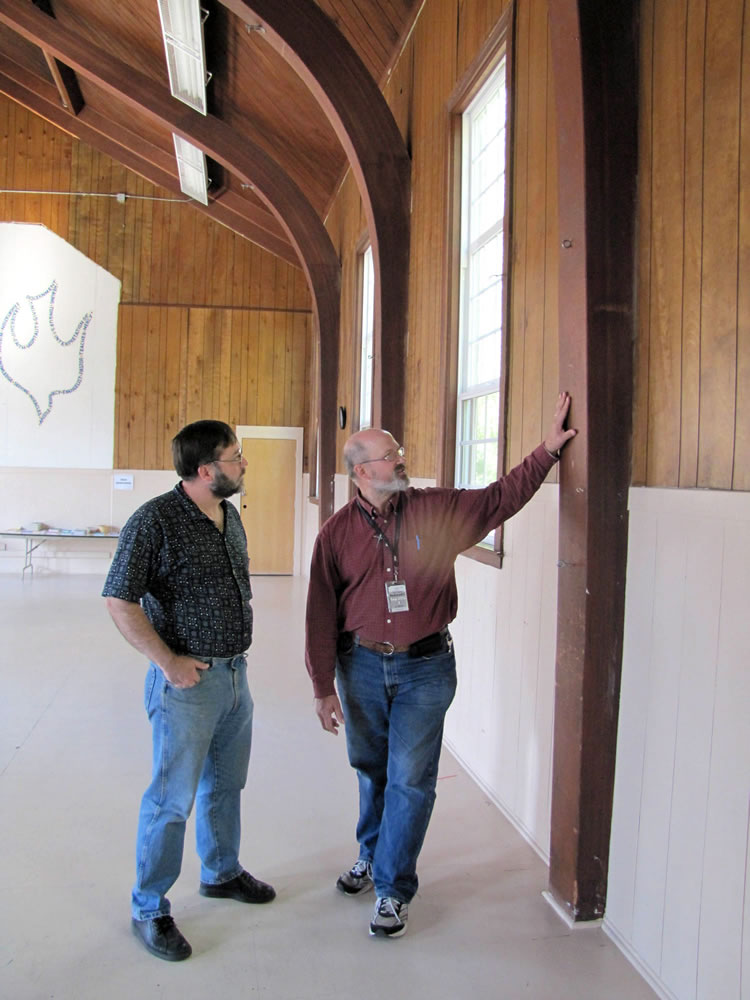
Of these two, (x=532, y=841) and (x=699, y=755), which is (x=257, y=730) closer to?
(x=532, y=841)

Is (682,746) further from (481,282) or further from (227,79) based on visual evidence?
(227,79)

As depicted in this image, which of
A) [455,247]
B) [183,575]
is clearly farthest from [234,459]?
[455,247]

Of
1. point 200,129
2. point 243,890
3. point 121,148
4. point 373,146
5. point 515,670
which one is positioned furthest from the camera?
point 121,148

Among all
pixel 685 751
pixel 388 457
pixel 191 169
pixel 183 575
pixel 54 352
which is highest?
pixel 191 169

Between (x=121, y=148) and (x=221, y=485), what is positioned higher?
(x=121, y=148)

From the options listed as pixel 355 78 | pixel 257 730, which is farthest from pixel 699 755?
pixel 355 78

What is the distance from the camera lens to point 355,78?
4668 mm

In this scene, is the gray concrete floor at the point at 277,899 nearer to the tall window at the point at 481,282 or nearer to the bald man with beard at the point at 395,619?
A: the bald man with beard at the point at 395,619

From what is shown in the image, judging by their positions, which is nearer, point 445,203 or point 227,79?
point 445,203

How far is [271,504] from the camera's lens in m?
11.0

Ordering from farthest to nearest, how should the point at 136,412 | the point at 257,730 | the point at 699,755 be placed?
the point at 136,412 < the point at 257,730 < the point at 699,755

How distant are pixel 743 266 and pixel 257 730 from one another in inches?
138

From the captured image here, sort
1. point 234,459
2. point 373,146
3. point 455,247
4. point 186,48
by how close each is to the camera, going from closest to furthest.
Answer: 1. point 234,459
2. point 455,247
3. point 373,146
4. point 186,48

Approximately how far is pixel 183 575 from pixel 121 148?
9536 mm
